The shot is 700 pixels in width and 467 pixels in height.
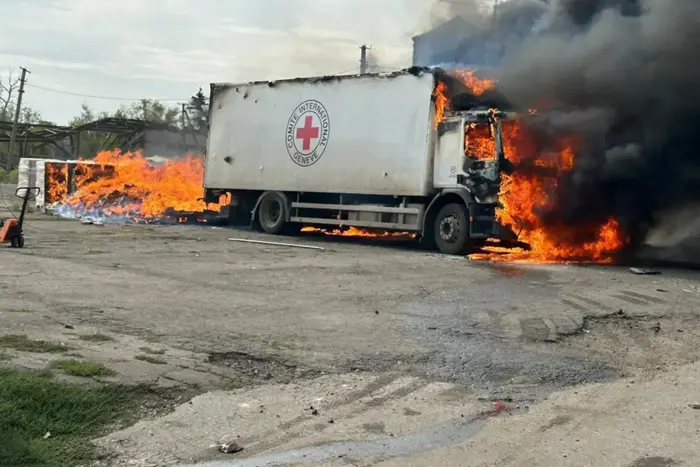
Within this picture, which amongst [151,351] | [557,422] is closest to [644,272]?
[557,422]

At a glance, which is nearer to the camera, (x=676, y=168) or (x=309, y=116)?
(x=676, y=168)

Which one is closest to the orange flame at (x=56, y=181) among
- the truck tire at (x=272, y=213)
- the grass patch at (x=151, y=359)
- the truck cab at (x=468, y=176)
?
the truck tire at (x=272, y=213)

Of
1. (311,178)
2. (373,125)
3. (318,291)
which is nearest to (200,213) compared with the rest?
(311,178)

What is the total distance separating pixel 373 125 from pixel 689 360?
1005cm

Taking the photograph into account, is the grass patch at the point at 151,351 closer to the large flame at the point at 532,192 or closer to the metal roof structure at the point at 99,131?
the large flame at the point at 532,192

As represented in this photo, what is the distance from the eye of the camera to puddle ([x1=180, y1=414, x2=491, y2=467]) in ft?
11.6

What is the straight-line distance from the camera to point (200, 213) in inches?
802

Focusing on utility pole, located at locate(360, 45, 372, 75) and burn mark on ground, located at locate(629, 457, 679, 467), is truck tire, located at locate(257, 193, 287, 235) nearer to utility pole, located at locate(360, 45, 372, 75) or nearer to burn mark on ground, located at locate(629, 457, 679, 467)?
burn mark on ground, located at locate(629, 457, 679, 467)

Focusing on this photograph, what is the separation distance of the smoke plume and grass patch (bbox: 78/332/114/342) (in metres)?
9.24

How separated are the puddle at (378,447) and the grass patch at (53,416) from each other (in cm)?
70

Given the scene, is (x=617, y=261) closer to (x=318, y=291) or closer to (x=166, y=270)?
(x=318, y=291)

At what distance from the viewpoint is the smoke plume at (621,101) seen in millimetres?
12078

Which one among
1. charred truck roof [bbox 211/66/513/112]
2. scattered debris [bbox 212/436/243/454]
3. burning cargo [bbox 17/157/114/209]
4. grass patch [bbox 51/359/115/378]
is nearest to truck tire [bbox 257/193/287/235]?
charred truck roof [bbox 211/66/513/112]

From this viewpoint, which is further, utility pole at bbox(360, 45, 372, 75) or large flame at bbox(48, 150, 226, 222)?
utility pole at bbox(360, 45, 372, 75)
